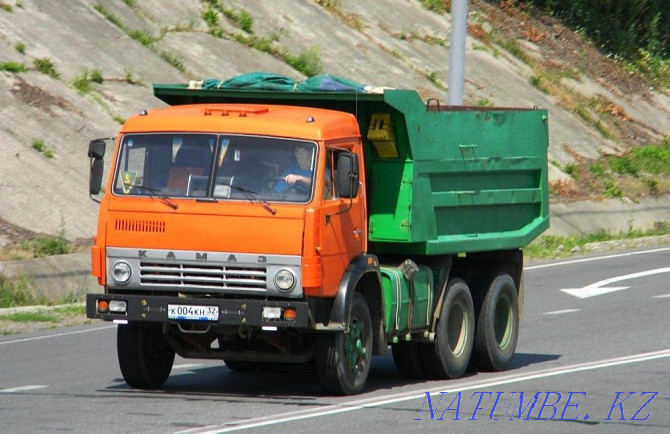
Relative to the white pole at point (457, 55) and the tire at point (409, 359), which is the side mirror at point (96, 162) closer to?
the tire at point (409, 359)

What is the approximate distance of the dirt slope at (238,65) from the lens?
880 inches

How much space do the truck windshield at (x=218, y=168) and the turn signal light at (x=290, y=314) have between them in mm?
887

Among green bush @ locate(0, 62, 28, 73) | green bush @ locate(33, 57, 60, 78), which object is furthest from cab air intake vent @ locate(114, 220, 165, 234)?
green bush @ locate(33, 57, 60, 78)

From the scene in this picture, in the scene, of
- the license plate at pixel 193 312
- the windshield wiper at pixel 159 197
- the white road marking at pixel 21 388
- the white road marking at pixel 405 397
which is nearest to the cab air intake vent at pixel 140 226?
the windshield wiper at pixel 159 197

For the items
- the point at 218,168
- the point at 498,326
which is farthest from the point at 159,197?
the point at 498,326

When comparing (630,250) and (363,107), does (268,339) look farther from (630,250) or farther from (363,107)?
(630,250)

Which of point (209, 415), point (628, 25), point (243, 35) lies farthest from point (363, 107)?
point (628, 25)

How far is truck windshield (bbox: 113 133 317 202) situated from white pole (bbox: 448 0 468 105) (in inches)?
439

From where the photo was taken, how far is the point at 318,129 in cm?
1103

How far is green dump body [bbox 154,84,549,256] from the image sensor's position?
11969 mm

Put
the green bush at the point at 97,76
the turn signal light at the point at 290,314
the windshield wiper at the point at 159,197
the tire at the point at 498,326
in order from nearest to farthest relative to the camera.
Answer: the turn signal light at the point at 290,314 → the windshield wiper at the point at 159,197 → the tire at the point at 498,326 → the green bush at the point at 97,76

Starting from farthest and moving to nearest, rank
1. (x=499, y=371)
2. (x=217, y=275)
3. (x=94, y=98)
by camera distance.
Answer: (x=94, y=98) < (x=499, y=371) < (x=217, y=275)

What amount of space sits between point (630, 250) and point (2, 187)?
12249mm

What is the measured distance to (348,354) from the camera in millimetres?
11336
